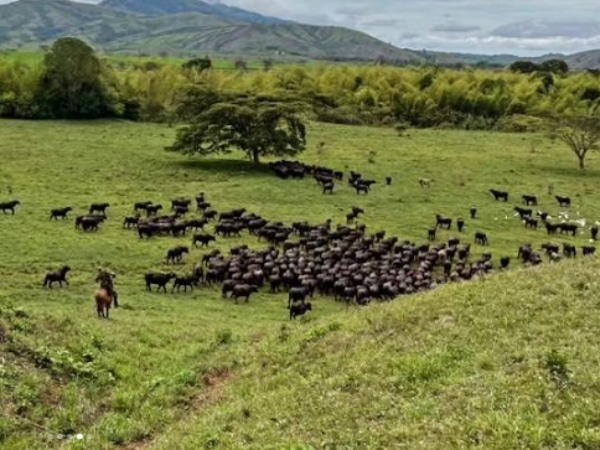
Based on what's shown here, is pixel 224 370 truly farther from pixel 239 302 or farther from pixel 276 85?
pixel 276 85

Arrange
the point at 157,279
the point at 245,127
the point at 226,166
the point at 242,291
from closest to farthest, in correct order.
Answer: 1. the point at 242,291
2. the point at 157,279
3. the point at 245,127
4. the point at 226,166

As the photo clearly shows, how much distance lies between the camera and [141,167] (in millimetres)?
47250

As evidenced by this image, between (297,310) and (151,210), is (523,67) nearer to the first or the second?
(151,210)

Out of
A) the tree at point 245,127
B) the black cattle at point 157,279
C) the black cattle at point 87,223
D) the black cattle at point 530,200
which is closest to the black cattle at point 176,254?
the black cattle at point 157,279

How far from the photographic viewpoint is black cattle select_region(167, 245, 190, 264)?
2722 centimetres

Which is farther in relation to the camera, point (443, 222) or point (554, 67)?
point (554, 67)

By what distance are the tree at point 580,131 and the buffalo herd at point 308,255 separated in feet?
59.8

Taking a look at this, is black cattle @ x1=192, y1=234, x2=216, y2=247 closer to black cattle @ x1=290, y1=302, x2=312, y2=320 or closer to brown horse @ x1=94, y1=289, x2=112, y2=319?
black cattle @ x1=290, y1=302, x2=312, y2=320

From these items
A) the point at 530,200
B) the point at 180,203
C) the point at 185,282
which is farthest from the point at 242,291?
the point at 530,200

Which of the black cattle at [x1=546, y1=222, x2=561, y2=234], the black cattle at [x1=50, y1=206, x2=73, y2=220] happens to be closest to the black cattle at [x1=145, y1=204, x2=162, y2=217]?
the black cattle at [x1=50, y1=206, x2=73, y2=220]

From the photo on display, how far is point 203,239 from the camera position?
97.7 ft

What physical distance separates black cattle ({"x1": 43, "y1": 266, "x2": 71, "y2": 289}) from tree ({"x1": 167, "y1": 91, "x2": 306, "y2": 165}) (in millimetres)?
24413

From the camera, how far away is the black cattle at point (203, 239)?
29.7 metres

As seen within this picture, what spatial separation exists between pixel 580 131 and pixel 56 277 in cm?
4352
